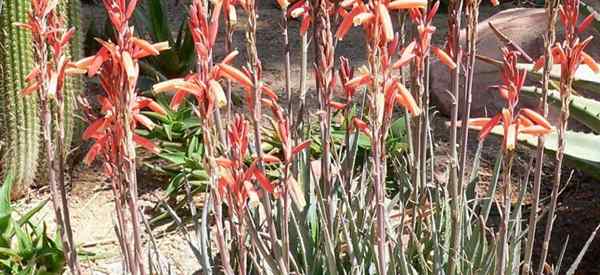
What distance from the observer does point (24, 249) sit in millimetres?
3107

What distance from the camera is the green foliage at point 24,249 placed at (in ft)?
9.98

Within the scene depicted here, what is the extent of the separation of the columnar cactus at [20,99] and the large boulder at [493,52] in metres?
A: 1.83

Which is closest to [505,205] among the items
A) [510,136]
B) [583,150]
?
[510,136]

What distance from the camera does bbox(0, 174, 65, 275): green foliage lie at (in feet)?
9.98

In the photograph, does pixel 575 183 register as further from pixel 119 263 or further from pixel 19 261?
pixel 19 261

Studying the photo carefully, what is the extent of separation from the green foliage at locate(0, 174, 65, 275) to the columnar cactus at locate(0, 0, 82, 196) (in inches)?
14.5

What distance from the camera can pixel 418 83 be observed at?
1557 millimetres

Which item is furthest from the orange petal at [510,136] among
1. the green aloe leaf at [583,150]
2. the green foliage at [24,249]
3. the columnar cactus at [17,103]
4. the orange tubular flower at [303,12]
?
the columnar cactus at [17,103]

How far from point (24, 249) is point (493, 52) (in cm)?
252

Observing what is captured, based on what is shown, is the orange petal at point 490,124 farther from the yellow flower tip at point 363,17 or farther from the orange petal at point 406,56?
the yellow flower tip at point 363,17

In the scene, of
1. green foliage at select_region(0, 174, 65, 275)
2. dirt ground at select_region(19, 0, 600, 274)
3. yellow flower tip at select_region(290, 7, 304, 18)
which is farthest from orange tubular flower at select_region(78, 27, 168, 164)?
green foliage at select_region(0, 174, 65, 275)

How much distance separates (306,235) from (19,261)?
4.50 feet

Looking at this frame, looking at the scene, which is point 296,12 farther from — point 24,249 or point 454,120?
point 24,249

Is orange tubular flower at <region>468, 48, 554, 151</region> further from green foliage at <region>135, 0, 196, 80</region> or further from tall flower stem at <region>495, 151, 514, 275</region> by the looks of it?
A: green foliage at <region>135, 0, 196, 80</region>
